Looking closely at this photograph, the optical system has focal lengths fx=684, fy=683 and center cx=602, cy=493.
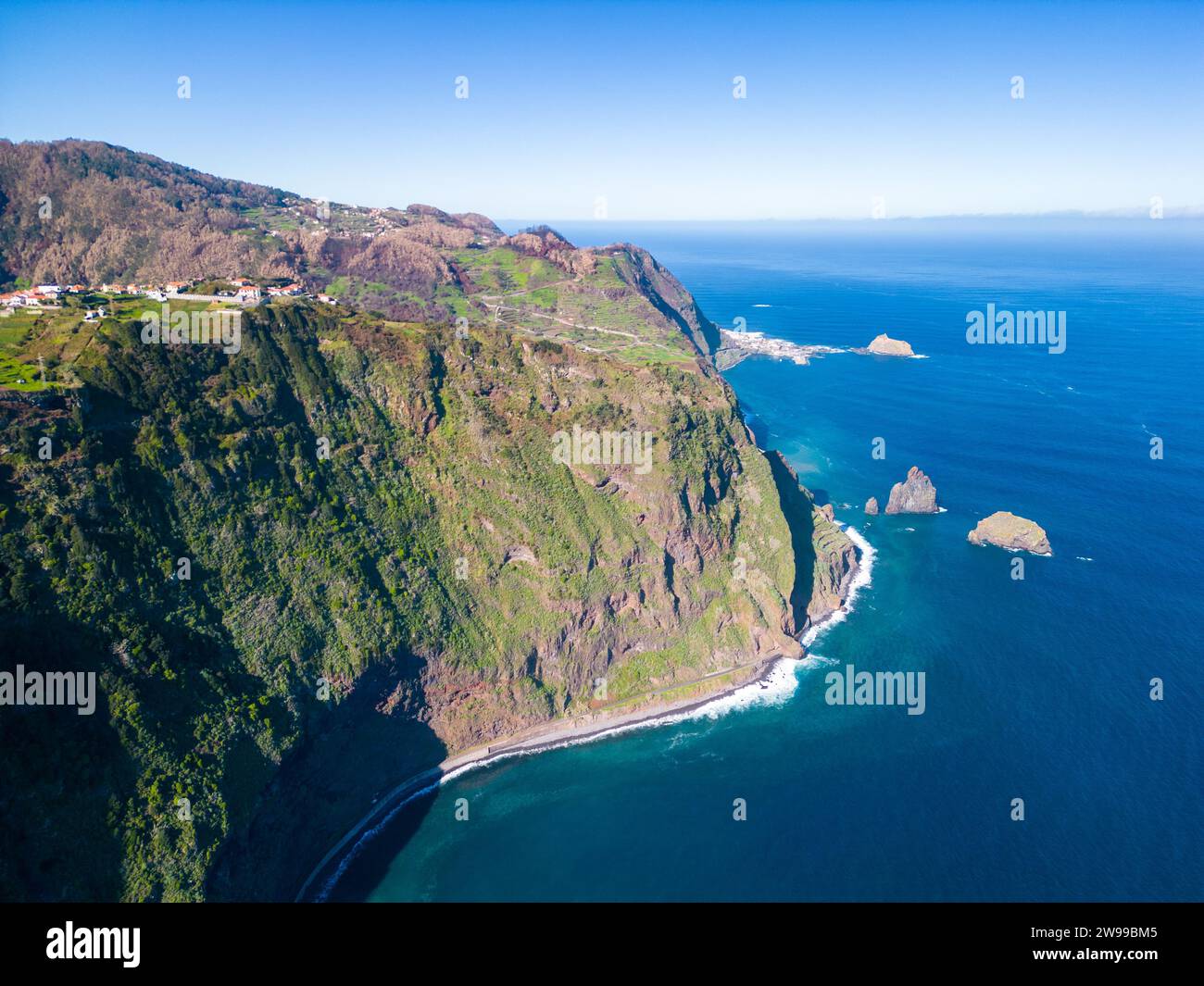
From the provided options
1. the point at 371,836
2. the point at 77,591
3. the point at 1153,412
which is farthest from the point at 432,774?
the point at 1153,412

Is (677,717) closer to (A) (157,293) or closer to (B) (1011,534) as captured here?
(B) (1011,534)

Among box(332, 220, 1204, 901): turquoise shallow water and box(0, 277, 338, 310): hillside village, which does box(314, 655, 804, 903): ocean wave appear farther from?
box(0, 277, 338, 310): hillside village

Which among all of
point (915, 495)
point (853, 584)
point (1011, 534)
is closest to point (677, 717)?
point (853, 584)

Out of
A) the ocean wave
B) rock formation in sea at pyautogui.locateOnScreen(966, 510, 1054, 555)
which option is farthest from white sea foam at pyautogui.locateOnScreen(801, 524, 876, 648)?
rock formation in sea at pyautogui.locateOnScreen(966, 510, 1054, 555)

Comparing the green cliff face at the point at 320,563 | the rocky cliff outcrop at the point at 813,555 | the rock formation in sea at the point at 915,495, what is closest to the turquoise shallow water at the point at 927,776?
the rocky cliff outcrop at the point at 813,555

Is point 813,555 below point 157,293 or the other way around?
below

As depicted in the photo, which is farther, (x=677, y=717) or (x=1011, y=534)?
(x=1011, y=534)

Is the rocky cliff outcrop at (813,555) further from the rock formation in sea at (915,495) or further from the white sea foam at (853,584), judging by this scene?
the rock formation in sea at (915,495)
